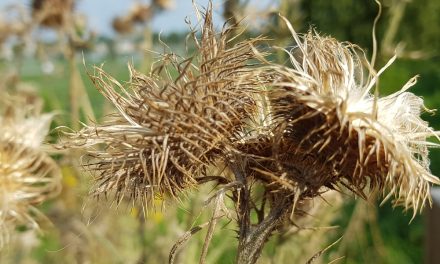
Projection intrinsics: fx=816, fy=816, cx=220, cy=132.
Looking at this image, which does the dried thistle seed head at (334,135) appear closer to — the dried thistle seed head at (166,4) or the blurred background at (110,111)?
the blurred background at (110,111)

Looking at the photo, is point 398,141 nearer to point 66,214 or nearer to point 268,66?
point 268,66

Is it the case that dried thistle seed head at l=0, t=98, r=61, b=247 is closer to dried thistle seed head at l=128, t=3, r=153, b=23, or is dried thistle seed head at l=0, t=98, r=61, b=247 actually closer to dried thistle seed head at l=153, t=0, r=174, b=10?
dried thistle seed head at l=128, t=3, r=153, b=23

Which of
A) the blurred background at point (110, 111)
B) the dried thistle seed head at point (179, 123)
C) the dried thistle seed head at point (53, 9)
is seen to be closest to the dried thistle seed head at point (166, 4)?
the blurred background at point (110, 111)

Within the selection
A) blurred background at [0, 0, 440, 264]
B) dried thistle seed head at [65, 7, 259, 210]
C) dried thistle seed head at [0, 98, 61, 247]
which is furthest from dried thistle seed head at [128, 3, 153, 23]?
dried thistle seed head at [65, 7, 259, 210]

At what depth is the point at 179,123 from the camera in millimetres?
1160

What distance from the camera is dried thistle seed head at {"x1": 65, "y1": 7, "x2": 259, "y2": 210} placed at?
1.17m

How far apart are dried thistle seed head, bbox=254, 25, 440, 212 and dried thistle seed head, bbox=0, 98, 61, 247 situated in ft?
3.05

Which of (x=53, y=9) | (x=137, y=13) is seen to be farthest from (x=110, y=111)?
(x=137, y=13)

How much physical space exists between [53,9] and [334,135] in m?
2.27

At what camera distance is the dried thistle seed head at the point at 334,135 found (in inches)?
44.3

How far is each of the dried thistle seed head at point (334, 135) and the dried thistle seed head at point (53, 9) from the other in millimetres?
2090

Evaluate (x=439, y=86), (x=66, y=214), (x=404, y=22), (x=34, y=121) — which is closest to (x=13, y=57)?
(x=66, y=214)

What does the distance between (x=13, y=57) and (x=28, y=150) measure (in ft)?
4.86

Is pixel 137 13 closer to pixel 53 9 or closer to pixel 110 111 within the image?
pixel 53 9
